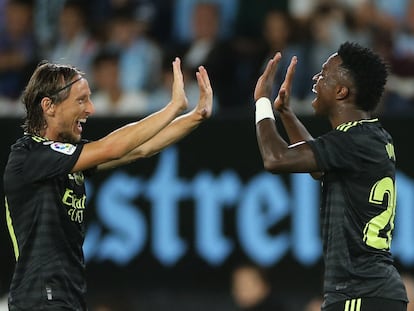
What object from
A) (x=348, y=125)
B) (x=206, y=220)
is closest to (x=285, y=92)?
(x=348, y=125)

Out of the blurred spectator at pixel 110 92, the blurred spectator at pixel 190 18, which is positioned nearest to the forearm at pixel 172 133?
the blurred spectator at pixel 110 92

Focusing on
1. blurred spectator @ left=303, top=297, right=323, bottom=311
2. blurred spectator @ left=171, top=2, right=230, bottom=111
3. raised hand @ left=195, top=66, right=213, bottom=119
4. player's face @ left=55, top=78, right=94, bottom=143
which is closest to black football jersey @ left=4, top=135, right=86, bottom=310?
player's face @ left=55, top=78, right=94, bottom=143

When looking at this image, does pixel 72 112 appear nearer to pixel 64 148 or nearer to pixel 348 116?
pixel 64 148

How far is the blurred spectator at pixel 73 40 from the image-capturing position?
1158 centimetres

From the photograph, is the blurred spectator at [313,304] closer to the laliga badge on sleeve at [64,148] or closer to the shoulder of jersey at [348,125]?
the shoulder of jersey at [348,125]

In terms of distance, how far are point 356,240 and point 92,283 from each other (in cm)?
457

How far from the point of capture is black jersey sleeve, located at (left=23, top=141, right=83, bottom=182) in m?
6.05

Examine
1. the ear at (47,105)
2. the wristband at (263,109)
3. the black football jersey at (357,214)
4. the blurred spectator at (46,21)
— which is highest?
the blurred spectator at (46,21)

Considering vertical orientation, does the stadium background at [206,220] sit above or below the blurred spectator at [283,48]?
below

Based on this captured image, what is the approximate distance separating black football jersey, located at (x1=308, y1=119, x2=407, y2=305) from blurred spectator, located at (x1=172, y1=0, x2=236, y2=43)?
17.1 ft

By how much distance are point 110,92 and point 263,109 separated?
4705mm

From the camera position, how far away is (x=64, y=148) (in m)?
6.13

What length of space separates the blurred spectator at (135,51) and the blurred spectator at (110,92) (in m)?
0.09

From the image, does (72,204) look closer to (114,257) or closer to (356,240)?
(356,240)
